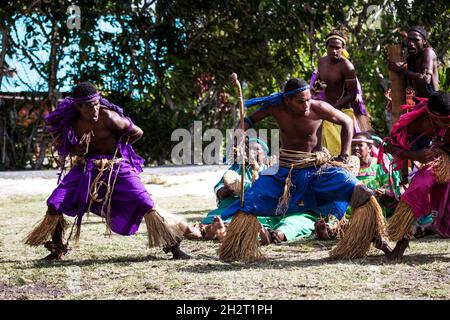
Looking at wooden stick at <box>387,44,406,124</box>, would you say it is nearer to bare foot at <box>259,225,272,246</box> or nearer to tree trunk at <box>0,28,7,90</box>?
bare foot at <box>259,225,272,246</box>

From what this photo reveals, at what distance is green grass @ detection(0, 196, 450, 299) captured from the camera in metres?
4.53

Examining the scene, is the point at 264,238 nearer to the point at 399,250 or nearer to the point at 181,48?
the point at 399,250

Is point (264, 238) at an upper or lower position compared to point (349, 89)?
lower

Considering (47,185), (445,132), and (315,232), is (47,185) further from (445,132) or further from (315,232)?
(445,132)

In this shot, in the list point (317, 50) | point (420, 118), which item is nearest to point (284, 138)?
point (420, 118)

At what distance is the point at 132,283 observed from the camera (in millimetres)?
4887

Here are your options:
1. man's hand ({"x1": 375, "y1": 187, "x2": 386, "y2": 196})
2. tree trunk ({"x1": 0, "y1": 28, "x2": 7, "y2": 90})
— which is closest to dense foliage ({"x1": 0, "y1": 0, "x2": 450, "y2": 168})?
tree trunk ({"x1": 0, "y1": 28, "x2": 7, "y2": 90})

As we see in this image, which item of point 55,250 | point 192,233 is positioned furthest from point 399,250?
point 55,250

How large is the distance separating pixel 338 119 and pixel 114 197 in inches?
70.2

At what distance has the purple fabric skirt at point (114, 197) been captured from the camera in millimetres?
5980

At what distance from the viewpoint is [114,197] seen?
603 cm

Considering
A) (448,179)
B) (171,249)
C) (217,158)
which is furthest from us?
(217,158)

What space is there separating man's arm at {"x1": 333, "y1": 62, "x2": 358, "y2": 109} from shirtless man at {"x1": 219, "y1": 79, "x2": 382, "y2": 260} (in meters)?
1.88

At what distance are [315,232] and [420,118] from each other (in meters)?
1.57
